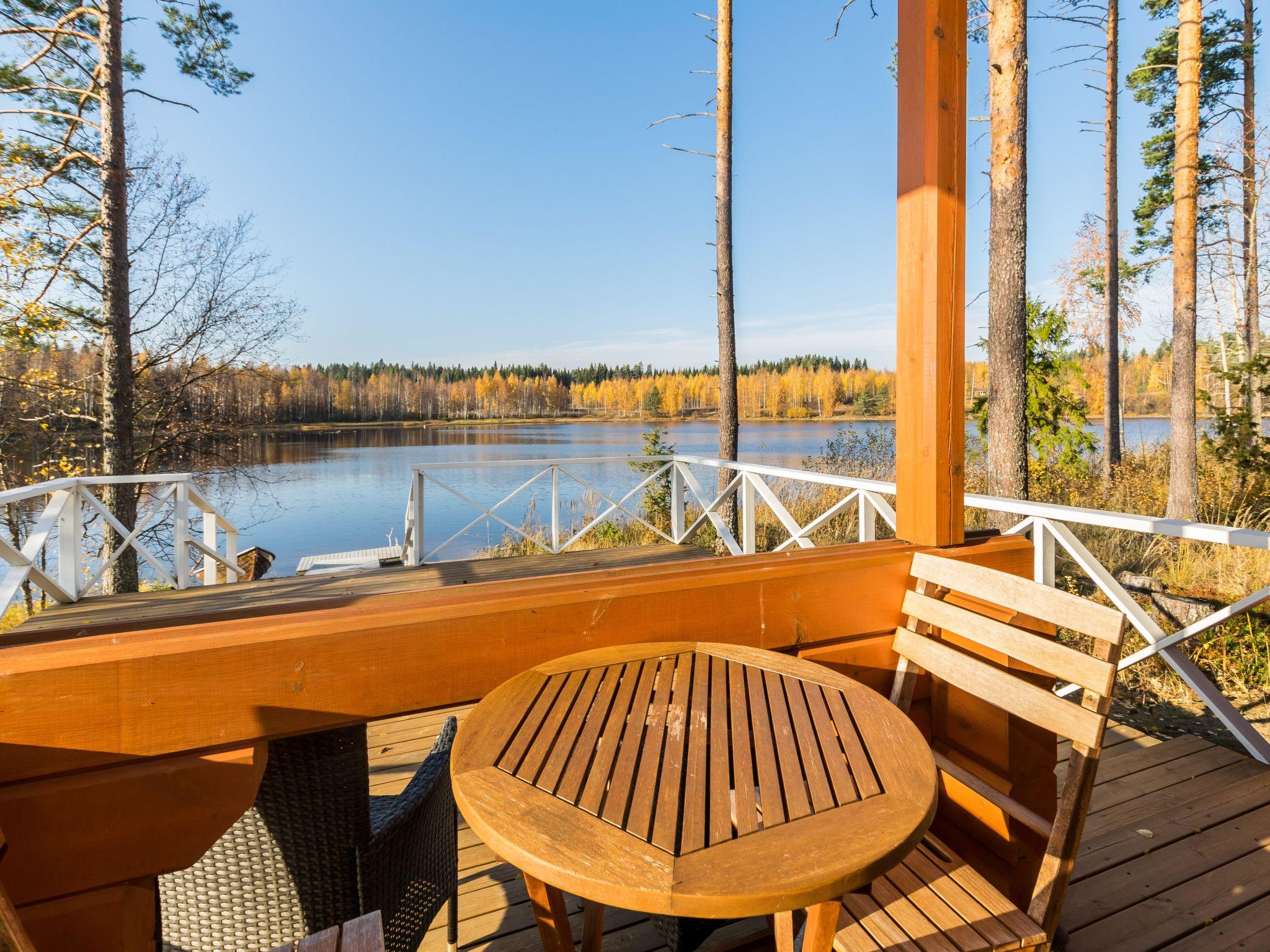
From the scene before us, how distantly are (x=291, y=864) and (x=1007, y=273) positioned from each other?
4.99 meters

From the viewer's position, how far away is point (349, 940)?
83cm

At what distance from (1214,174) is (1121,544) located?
8.42 metres

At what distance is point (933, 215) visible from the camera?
4.73ft

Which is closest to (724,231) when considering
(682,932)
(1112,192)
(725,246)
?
(725,246)

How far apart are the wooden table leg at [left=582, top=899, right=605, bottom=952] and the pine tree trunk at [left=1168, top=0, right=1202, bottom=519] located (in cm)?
666

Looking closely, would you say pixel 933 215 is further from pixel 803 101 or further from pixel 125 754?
pixel 803 101

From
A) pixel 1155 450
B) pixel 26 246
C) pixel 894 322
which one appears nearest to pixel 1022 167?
pixel 894 322

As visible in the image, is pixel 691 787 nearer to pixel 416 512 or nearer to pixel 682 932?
pixel 682 932

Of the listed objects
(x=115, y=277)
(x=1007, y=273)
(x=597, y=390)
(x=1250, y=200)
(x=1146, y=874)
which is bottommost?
(x=1146, y=874)

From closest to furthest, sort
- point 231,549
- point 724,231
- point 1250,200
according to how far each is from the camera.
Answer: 1. point 724,231
2. point 231,549
3. point 1250,200

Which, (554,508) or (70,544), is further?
(554,508)

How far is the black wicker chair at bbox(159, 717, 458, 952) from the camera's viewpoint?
964 mm

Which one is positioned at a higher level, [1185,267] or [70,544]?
[1185,267]

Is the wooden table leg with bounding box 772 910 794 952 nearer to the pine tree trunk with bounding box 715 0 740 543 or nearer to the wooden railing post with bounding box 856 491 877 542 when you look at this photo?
the wooden railing post with bounding box 856 491 877 542
